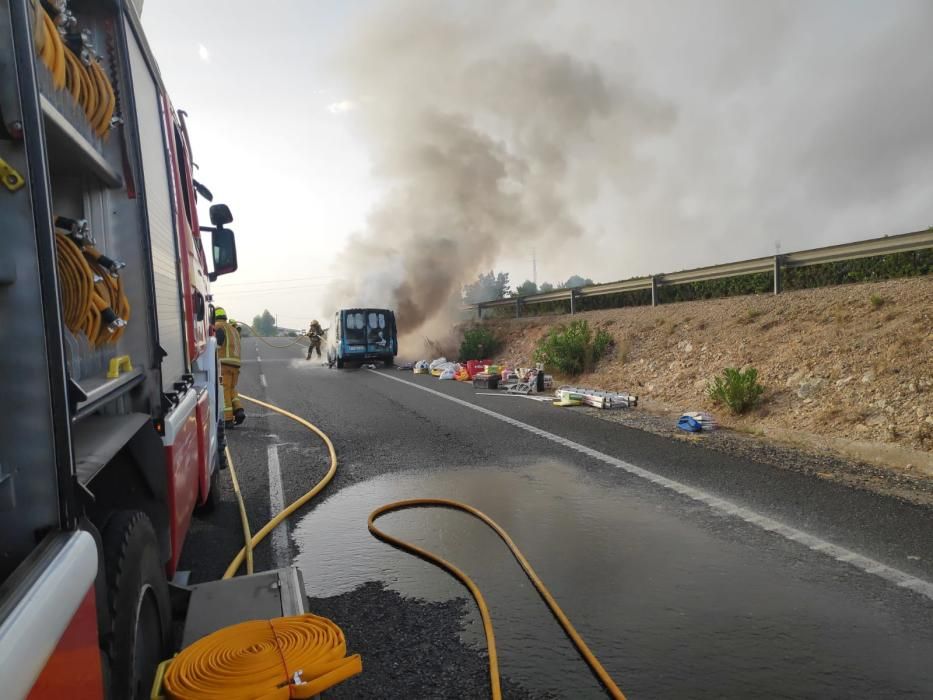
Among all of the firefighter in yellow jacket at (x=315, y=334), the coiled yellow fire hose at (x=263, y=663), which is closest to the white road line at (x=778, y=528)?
the coiled yellow fire hose at (x=263, y=663)

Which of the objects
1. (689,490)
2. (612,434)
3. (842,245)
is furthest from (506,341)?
(689,490)

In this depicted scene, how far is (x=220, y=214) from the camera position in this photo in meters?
5.59

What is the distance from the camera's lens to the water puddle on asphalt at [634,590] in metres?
2.70

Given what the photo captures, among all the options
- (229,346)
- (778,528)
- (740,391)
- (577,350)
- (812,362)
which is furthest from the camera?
(577,350)

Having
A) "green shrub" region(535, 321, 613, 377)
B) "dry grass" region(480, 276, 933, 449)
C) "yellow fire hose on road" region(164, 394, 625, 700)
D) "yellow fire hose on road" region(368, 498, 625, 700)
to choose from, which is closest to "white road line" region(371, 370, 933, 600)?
"yellow fire hose on road" region(368, 498, 625, 700)

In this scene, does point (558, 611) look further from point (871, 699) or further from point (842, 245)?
point (842, 245)

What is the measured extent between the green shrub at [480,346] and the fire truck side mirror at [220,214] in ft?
49.4

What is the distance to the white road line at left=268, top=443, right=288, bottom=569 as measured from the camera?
4167 millimetres

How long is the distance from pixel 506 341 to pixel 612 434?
13.0m

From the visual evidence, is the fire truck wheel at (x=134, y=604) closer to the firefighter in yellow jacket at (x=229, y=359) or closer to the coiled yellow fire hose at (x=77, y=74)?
the coiled yellow fire hose at (x=77, y=74)

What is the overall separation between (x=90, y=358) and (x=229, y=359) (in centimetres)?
649

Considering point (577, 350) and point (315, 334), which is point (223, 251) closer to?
point (577, 350)

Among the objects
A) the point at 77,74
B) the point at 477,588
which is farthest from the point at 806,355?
the point at 77,74

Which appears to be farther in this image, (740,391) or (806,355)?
(806,355)
